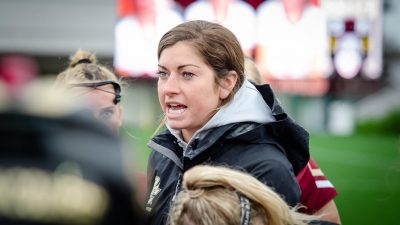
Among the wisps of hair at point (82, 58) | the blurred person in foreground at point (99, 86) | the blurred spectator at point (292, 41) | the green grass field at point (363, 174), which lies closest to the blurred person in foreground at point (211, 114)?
the blurred person in foreground at point (99, 86)

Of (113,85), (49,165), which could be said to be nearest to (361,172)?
(113,85)

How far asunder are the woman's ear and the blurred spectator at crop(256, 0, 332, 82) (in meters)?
14.0

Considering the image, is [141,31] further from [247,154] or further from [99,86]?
[247,154]

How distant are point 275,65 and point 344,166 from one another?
10.3ft

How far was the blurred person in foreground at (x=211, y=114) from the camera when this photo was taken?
208cm

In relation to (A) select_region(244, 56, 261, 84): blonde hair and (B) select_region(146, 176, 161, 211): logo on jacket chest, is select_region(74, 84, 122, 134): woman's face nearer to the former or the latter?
(A) select_region(244, 56, 261, 84): blonde hair

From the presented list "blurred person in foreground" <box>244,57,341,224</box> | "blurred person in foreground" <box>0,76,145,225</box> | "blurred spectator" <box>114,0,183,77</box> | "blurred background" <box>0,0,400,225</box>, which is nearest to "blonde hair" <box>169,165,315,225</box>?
"blurred person in foreground" <box>244,57,341,224</box>

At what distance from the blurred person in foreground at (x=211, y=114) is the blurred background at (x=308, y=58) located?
8493 millimetres

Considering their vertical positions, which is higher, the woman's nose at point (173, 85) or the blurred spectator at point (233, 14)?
the woman's nose at point (173, 85)

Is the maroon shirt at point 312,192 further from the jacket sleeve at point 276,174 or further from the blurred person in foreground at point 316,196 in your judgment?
the jacket sleeve at point 276,174

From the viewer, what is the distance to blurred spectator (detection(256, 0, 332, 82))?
16203 millimetres

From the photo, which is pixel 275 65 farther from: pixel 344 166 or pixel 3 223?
pixel 3 223

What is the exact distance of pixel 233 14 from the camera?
1585cm

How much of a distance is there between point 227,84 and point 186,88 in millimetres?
116
